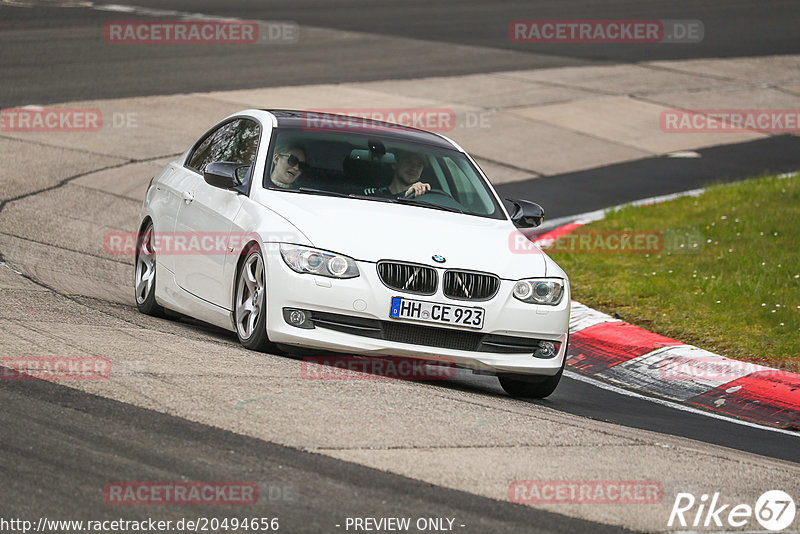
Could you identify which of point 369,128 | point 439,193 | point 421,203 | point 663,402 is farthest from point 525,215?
point 663,402

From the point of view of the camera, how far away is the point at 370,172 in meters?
8.71

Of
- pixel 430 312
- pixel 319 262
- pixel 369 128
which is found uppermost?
pixel 369 128

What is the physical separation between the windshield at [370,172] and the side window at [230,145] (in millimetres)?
290

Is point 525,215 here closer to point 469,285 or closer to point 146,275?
point 469,285

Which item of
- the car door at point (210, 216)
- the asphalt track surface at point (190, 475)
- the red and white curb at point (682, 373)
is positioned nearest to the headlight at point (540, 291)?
the red and white curb at point (682, 373)

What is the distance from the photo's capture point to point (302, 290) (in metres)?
7.50

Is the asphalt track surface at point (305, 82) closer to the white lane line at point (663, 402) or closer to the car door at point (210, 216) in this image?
the white lane line at point (663, 402)

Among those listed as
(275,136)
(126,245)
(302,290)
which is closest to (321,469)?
(302,290)

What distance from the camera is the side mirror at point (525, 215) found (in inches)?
351

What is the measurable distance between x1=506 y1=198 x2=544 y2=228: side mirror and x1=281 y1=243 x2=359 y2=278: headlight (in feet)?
5.63

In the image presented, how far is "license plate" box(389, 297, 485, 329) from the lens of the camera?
7.51 m

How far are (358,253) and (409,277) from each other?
329 mm

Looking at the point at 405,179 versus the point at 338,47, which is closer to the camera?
the point at 405,179

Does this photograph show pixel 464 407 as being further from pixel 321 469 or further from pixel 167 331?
pixel 167 331
